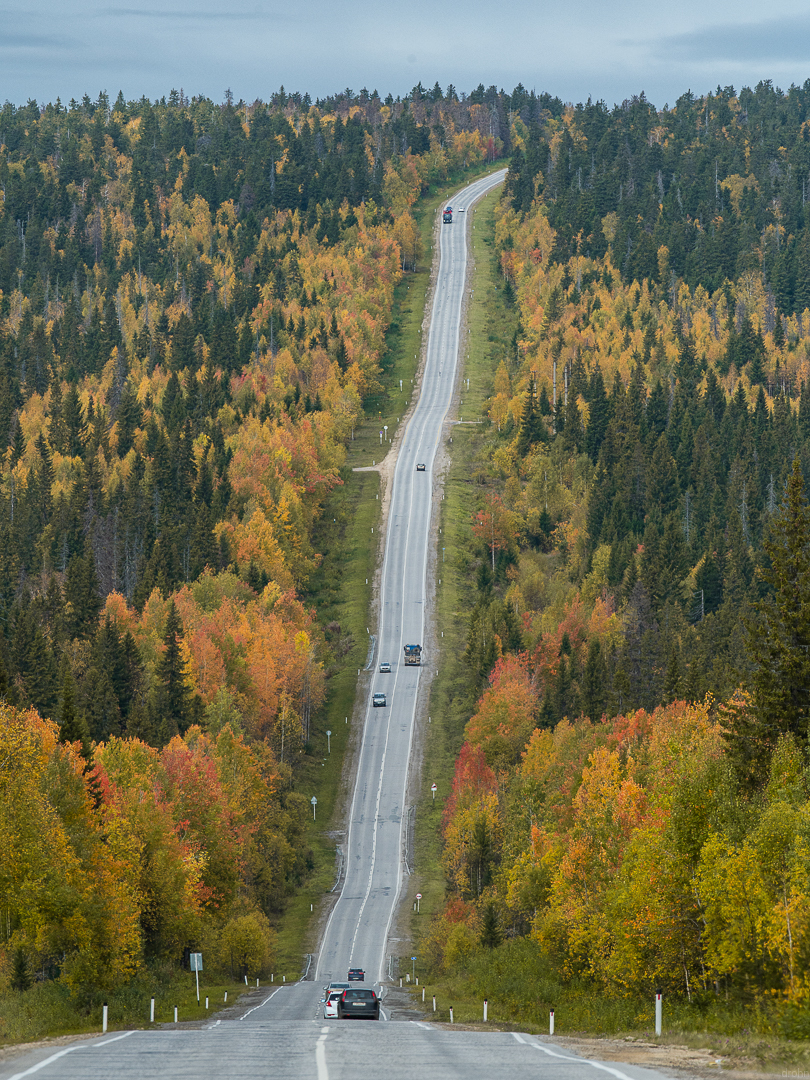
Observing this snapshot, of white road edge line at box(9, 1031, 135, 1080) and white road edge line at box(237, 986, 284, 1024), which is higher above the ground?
white road edge line at box(9, 1031, 135, 1080)

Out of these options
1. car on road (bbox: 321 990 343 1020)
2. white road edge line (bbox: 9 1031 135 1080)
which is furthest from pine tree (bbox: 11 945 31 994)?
white road edge line (bbox: 9 1031 135 1080)

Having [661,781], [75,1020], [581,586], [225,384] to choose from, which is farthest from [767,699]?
[225,384]

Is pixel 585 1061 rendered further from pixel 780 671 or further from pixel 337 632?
pixel 337 632

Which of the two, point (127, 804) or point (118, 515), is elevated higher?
point (118, 515)

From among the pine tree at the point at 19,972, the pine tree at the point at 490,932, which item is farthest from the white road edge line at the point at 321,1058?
the pine tree at the point at 490,932

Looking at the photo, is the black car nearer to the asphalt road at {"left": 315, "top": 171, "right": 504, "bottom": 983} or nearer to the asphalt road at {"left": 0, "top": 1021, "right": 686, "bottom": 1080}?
the asphalt road at {"left": 0, "top": 1021, "right": 686, "bottom": 1080}

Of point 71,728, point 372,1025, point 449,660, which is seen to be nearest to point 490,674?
point 449,660

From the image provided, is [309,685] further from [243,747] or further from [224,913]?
[224,913]
